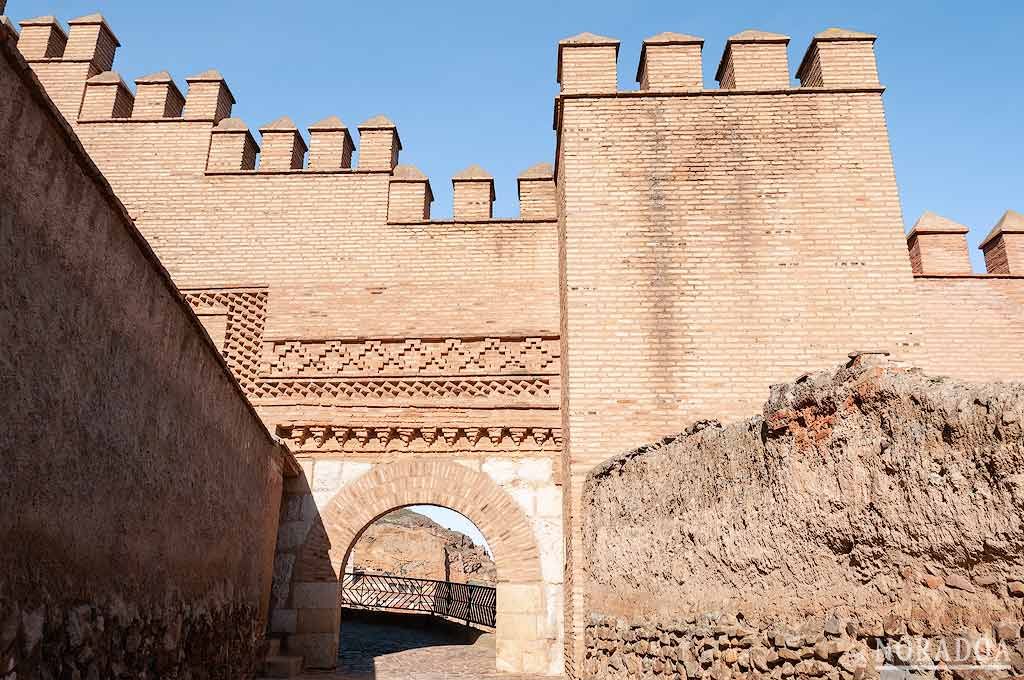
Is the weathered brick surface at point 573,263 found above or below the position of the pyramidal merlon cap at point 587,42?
below

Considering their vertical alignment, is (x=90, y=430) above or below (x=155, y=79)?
below

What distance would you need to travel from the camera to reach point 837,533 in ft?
9.89

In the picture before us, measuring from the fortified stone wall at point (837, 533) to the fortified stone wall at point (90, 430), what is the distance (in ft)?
8.25

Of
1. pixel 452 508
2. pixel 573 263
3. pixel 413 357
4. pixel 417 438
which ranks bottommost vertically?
pixel 452 508

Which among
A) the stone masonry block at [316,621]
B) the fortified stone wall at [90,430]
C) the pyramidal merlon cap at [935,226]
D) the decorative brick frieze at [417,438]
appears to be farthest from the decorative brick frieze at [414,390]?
the pyramidal merlon cap at [935,226]

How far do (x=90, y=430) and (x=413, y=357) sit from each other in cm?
467

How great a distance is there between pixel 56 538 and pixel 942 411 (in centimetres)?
299

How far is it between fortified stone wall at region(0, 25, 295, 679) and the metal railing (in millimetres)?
7979

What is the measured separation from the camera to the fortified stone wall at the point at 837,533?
2.42 m

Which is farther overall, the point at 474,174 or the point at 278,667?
the point at 474,174

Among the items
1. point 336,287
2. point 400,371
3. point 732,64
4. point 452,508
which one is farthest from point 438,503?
point 732,64

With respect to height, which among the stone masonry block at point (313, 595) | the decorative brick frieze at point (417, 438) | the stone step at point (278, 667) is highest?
the decorative brick frieze at point (417, 438)

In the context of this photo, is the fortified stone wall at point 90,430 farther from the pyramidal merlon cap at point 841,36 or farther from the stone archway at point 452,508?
the pyramidal merlon cap at point 841,36

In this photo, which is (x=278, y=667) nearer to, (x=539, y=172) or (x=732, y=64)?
(x=539, y=172)
